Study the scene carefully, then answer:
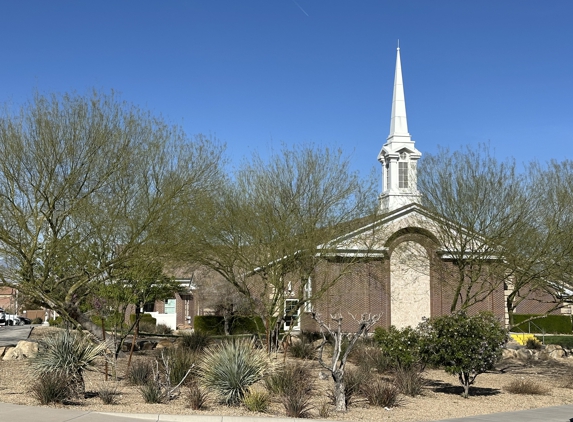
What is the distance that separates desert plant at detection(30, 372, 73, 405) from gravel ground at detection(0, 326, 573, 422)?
0.23 m

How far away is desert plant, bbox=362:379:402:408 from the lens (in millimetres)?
14634

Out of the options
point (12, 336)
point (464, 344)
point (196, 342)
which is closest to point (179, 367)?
point (464, 344)

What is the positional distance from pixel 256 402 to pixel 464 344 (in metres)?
5.87

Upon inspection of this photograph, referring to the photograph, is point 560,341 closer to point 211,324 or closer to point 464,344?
point 211,324

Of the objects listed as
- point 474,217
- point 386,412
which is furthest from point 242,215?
point 386,412

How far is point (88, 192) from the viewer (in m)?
18.1

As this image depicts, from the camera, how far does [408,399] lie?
15914mm

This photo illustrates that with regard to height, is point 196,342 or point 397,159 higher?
point 397,159

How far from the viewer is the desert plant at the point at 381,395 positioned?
48.0ft

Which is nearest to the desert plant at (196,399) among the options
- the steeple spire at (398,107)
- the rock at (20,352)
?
the rock at (20,352)

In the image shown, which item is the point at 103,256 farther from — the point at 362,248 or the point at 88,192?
the point at 362,248

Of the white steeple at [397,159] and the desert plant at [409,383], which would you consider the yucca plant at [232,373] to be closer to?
the desert plant at [409,383]

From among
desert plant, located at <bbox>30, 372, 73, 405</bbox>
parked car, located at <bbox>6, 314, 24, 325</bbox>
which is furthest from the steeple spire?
desert plant, located at <bbox>30, 372, 73, 405</bbox>

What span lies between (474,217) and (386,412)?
459 inches
